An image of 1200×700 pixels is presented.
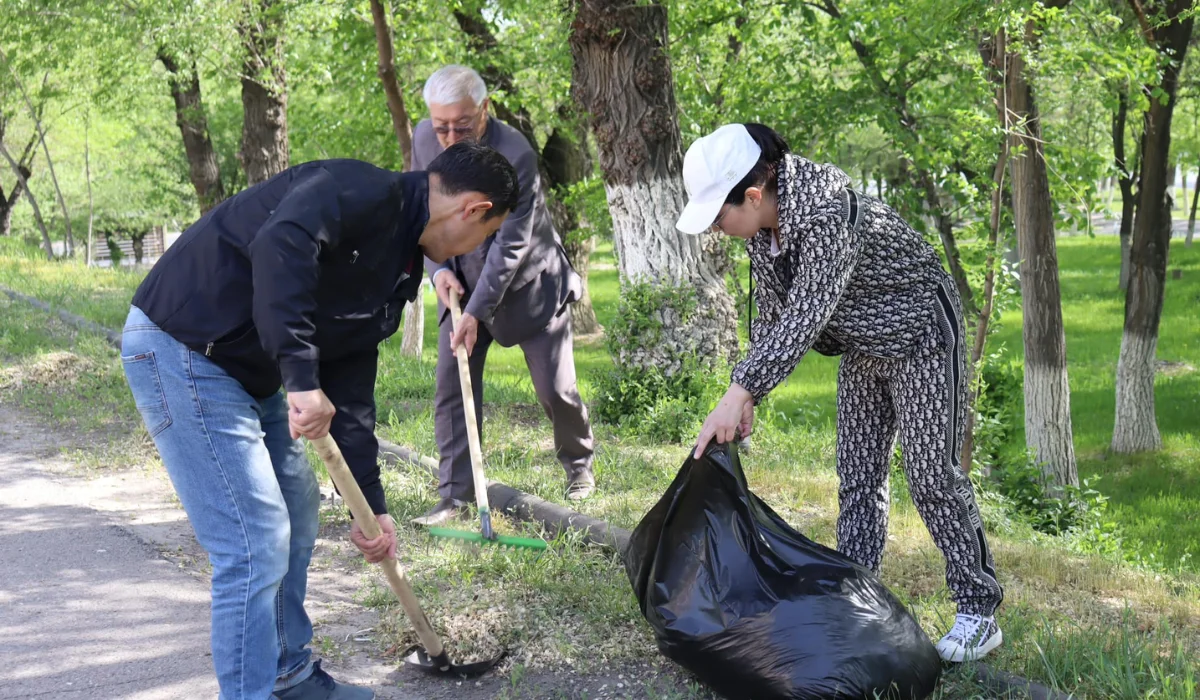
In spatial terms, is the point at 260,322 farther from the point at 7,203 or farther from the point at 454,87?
the point at 7,203

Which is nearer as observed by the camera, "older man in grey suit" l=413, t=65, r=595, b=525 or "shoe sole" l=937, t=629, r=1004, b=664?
"shoe sole" l=937, t=629, r=1004, b=664

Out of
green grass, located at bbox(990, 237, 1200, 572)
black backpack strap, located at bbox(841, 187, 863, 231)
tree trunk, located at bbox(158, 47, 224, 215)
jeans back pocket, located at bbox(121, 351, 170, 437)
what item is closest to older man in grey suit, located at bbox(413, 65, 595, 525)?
black backpack strap, located at bbox(841, 187, 863, 231)

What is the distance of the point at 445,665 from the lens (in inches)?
138

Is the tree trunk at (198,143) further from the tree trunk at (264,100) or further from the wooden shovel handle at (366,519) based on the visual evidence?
the wooden shovel handle at (366,519)

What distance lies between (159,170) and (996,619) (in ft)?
114

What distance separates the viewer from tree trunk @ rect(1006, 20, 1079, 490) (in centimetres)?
870

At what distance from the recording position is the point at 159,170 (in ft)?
112

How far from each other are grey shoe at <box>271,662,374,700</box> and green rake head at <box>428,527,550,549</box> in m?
0.99

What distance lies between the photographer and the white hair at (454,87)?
450 centimetres

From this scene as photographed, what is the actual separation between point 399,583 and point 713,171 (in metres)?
1.55

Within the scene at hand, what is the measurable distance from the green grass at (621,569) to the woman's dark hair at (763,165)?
151 cm

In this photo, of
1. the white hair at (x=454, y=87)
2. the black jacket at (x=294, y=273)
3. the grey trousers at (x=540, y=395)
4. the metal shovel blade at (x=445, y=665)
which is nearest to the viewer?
the black jacket at (x=294, y=273)

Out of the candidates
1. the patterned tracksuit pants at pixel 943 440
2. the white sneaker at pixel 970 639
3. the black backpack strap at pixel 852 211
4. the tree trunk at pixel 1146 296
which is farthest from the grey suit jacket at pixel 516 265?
the tree trunk at pixel 1146 296

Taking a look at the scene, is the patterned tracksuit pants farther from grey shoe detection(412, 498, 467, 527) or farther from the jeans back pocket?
grey shoe detection(412, 498, 467, 527)
